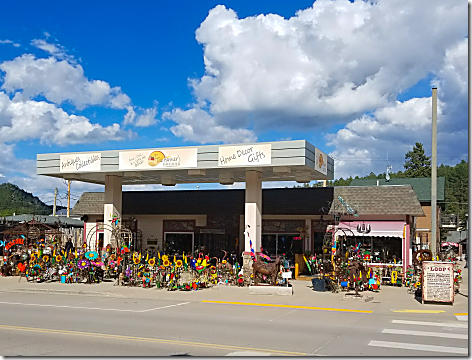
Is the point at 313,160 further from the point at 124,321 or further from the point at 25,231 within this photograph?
the point at 25,231

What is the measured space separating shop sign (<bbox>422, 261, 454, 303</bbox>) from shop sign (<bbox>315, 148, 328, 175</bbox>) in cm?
781

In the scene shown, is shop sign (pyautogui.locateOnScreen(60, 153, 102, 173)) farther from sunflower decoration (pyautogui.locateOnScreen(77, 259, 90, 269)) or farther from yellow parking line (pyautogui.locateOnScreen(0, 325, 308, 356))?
yellow parking line (pyautogui.locateOnScreen(0, 325, 308, 356))

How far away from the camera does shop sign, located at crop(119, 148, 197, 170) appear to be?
77.3 feet

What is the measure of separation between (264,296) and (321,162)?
26.5 ft

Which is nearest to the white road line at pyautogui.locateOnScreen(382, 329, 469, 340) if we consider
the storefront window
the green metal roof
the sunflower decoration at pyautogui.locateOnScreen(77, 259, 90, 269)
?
the sunflower decoration at pyautogui.locateOnScreen(77, 259, 90, 269)

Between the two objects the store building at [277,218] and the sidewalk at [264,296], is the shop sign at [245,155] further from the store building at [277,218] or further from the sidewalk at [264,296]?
the sidewalk at [264,296]

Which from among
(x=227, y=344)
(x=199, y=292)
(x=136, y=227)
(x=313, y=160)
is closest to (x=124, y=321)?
(x=227, y=344)

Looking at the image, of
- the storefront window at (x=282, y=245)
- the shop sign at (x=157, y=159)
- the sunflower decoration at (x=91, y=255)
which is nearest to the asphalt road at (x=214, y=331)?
the sunflower decoration at (x=91, y=255)

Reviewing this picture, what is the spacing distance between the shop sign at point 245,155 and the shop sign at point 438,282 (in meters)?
7.95

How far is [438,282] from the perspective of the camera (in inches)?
657

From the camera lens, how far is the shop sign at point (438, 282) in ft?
54.2

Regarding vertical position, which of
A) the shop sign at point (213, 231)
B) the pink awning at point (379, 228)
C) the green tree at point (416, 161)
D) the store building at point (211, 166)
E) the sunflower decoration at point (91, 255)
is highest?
the green tree at point (416, 161)

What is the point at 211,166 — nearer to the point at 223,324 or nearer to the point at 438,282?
the point at 438,282

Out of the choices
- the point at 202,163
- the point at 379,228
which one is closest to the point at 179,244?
the point at 202,163
